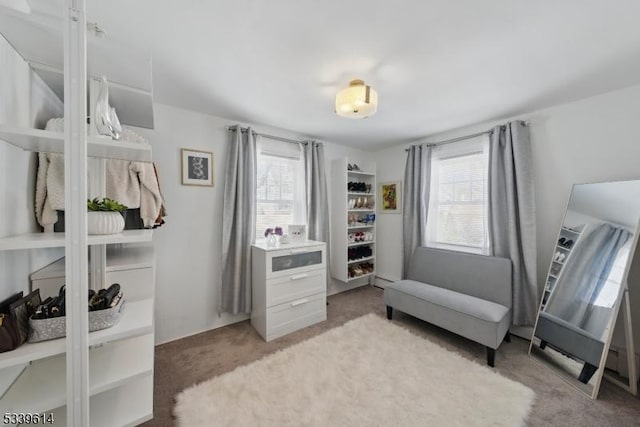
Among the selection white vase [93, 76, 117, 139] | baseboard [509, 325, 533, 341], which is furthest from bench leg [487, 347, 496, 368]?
white vase [93, 76, 117, 139]

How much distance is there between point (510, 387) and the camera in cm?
167

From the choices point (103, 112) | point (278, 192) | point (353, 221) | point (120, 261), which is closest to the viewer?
point (103, 112)

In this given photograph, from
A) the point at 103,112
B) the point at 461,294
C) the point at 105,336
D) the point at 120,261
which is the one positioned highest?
the point at 103,112

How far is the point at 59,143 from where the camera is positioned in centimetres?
78

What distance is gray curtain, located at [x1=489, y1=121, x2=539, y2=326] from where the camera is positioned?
2262 millimetres

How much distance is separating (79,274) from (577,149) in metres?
3.53

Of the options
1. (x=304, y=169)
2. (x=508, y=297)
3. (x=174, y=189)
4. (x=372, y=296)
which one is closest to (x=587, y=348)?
(x=508, y=297)

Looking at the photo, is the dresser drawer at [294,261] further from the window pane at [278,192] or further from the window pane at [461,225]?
the window pane at [461,225]

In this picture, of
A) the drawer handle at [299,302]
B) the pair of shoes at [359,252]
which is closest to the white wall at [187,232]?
the drawer handle at [299,302]

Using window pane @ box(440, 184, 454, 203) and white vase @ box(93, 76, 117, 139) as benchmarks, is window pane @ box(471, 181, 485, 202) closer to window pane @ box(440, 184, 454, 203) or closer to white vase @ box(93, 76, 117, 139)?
window pane @ box(440, 184, 454, 203)

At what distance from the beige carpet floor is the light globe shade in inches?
84.8

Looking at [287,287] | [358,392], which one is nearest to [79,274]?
[358,392]

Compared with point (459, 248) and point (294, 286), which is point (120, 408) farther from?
point (459, 248)

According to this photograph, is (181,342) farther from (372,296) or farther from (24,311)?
(372,296)
